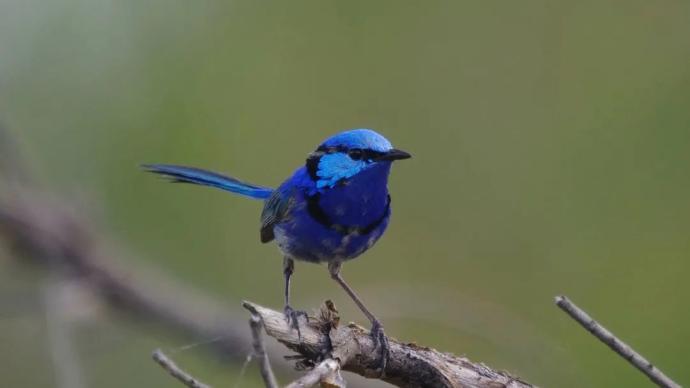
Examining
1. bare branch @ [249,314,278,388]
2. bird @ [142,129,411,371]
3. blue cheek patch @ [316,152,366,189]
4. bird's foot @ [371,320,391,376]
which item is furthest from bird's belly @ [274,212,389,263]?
bare branch @ [249,314,278,388]

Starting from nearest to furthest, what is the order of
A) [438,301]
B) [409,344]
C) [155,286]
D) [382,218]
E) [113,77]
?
1. [409,344]
2. [382,218]
3. [155,286]
4. [438,301]
5. [113,77]

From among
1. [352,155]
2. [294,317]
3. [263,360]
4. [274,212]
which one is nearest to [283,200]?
[274,212]

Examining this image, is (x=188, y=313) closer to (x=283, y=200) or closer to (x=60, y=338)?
(x=283, y=200)

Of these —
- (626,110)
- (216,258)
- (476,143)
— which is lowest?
(216,258)

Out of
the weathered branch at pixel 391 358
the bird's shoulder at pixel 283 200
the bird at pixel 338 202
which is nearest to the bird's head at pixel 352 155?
the bird at pixel 338 202

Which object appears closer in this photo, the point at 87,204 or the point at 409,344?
A: the point at 409,344

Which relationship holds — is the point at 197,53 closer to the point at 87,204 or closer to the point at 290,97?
the point at 290,97

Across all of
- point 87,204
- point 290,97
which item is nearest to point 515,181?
point 290,97
